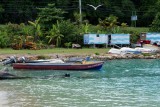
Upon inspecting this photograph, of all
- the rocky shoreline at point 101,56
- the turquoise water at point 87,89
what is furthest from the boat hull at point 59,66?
the rocky shoreline at point 101,56

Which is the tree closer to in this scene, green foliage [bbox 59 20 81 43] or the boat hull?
green foliage [bbox 59 20 81 43]

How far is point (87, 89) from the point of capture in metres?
36.5

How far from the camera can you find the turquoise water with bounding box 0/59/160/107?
29952 mm

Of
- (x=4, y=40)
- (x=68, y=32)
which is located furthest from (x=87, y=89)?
(x=68, y=32)

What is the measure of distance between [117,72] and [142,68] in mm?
5706

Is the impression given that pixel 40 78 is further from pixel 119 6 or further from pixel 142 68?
pixel 119 6

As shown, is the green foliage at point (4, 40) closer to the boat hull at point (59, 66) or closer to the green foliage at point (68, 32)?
the green foliage at point (68, 32)

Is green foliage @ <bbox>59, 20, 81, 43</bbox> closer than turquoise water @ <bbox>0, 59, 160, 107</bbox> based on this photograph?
No

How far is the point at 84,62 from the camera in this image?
52.0m

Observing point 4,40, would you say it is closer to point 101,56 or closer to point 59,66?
point 101,56

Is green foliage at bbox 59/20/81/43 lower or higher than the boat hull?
higher

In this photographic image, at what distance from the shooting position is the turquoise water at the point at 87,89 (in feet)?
98.3

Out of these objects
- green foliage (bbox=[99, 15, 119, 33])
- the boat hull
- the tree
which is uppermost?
the tree

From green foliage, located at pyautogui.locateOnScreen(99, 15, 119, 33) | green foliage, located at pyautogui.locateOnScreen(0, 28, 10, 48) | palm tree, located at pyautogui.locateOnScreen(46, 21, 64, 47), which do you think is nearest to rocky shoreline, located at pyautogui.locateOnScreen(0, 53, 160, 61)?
green foliage, located at pyautogui.locateOnScreen(0, 28, 10, 48)
